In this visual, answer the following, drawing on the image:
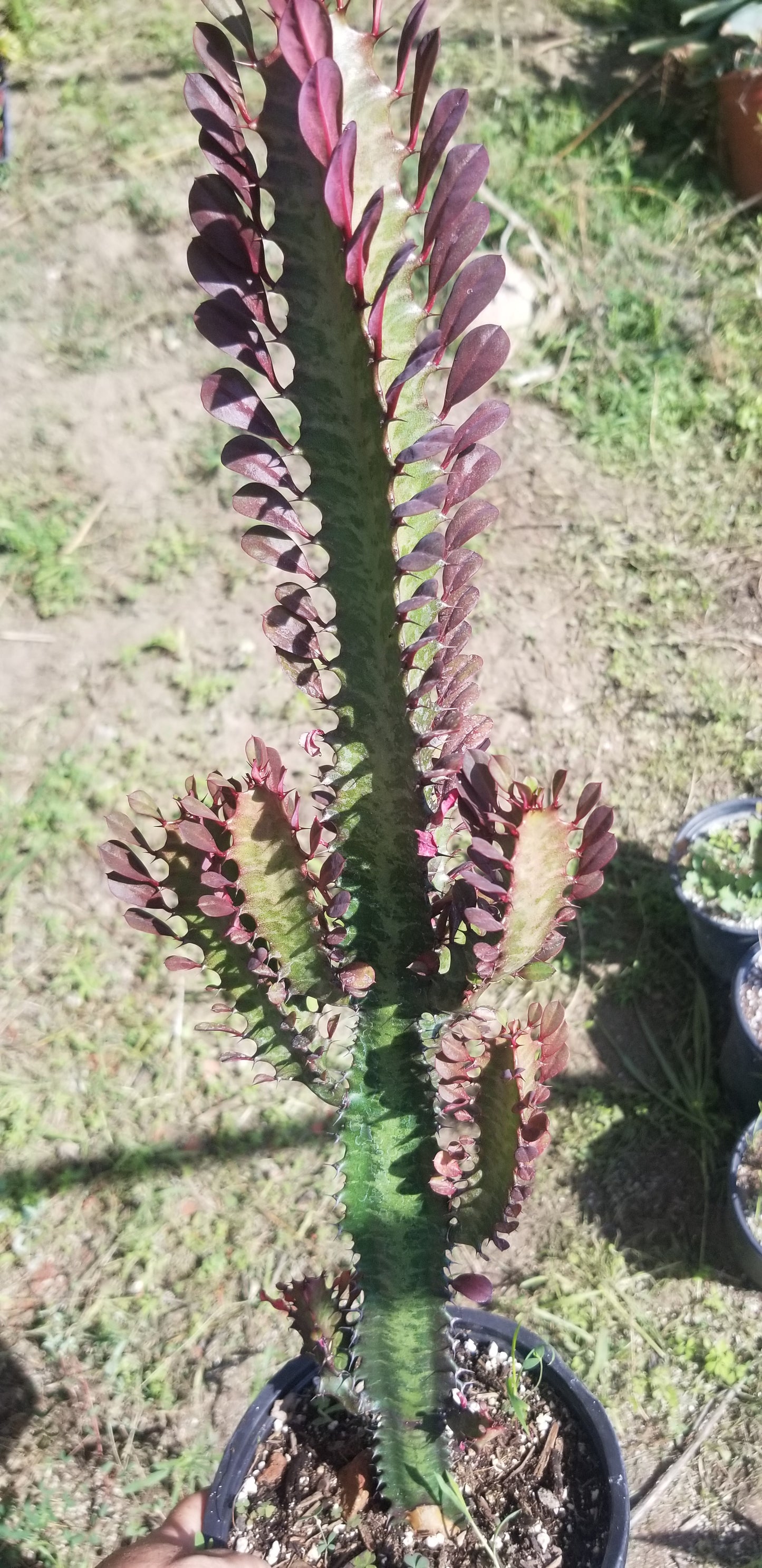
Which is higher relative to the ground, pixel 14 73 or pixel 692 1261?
pixel 14 73

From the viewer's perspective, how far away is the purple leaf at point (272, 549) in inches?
32.4

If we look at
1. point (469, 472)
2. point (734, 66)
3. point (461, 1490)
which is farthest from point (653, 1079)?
point (734, 66)

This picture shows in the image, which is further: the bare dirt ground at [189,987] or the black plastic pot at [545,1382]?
the bare dirt ground at [189,987]

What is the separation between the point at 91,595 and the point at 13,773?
1.83ft

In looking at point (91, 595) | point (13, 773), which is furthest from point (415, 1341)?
point (91, 595)

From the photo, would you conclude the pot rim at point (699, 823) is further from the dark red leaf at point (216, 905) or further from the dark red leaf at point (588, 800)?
the dark red leaf at point (216, 905)

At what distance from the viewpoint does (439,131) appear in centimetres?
69

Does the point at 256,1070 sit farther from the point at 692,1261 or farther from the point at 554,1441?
the point at 554,1441

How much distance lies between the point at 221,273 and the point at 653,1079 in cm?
176

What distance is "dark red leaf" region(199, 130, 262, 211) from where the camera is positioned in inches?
26.6

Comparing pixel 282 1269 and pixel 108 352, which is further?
pixel 108 352

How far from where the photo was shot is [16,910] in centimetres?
246

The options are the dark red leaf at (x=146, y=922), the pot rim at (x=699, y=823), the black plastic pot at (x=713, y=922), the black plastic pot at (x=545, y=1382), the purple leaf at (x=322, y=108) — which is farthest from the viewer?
the pot rim at (x=699, y=823)

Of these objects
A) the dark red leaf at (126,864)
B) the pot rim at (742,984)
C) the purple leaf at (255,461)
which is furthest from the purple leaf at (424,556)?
the pot rim at (742,984)
